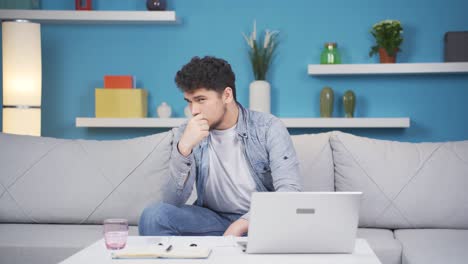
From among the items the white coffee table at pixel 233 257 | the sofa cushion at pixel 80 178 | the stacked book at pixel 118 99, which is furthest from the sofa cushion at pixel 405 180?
the stacked book at pixel 118 99

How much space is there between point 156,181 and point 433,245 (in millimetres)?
1257

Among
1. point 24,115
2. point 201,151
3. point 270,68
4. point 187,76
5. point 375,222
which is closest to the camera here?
point 187,76

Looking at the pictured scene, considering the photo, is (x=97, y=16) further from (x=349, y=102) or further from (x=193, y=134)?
(x=193, y=134)

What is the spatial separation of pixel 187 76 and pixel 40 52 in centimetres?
186

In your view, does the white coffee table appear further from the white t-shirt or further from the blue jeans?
the white t-shirt

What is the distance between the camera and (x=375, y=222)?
9.94 feet

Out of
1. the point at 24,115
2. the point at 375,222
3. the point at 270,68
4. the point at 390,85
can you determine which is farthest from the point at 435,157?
the point at 24,115

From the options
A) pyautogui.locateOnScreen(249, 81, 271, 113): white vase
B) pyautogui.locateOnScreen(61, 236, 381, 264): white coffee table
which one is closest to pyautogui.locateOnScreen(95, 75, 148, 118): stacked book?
pyautogui.locateOnScreen(249, 81, 271, 113): white vase

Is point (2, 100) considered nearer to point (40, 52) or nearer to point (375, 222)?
point (40, 52)

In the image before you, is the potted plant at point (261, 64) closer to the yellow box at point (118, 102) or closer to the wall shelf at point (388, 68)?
the wall shelf at point (388, 68)

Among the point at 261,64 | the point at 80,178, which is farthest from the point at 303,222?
the point at 261,64

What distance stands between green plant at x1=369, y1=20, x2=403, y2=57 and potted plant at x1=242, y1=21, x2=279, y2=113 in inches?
Result: 24.1

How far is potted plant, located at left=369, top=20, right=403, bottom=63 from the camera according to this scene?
396 centimetres

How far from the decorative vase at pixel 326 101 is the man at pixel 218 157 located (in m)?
1.47
